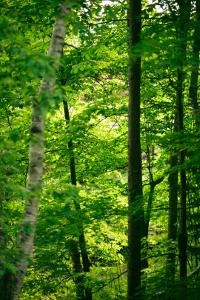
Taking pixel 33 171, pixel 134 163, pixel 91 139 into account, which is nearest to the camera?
pixel 33 171

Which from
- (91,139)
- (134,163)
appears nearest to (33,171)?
(134,163)

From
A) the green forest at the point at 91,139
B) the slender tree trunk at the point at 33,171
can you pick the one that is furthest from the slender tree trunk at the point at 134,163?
the slender tree trunk at the point at 33,171

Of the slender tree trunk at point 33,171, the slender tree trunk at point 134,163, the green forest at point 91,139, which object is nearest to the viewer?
the green forest at point 91,139

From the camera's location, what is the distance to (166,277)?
15.3 feet

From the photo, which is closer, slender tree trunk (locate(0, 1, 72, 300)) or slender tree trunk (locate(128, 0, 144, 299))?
A: slender tree trunk (locate(0, 1, 72, 300))

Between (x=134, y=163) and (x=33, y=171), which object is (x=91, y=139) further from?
(x=33, y=171)

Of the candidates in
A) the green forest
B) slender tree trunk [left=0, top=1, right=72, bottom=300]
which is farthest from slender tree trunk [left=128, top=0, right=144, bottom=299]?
slender tree trunk [left=0, top=1, right=72, bottom=300]

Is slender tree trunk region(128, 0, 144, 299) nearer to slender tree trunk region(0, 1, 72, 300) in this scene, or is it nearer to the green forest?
the green forest

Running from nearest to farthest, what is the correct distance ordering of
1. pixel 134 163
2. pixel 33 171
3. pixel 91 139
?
1. pixel 33 171
2. pixel 134 163
3. pixel 91 139

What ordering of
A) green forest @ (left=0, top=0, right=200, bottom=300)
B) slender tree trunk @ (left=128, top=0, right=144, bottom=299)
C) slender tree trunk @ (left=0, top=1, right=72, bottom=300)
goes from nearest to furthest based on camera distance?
green forest @ (left=0, top=0, right=200, bottom=300), slender tree trunk @ (left=0, top=1, right=72, bottom=300), slender tree trunk @ (left=128, top=0, right=144, bottom=299)

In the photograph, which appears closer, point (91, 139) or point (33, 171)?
point (33, 171)

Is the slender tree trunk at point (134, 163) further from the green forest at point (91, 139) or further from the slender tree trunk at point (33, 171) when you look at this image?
the slender tree trunk at point (33, 171)

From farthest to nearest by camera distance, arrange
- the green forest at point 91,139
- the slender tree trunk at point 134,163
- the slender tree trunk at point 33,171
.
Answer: the slender tree trunk at point 134,163 < the slender tree trunk at point 33,171 < the green forest at point 91,139

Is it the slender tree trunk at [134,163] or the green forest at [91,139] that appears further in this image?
the slender tree trunk at [134,163]
